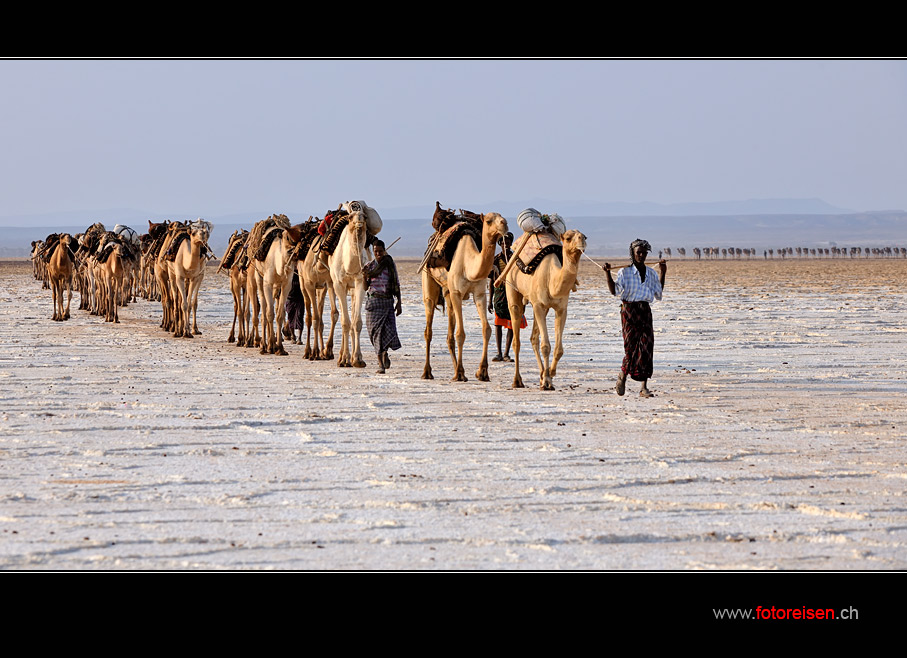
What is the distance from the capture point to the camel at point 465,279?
1427 centimetres

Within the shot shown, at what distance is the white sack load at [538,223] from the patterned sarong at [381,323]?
7.28 ft

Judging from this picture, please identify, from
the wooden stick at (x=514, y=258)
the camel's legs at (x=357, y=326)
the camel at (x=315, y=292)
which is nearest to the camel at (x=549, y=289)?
the wooden stick at (x=514, y=258)

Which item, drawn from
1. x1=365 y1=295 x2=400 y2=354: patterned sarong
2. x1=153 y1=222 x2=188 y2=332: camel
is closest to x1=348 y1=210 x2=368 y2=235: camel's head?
x1=365 y1=295 x2=400 y2=354: patterned sarong

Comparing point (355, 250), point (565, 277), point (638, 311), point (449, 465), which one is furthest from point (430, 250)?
point (449, 465)

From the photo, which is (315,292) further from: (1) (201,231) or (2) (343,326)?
(1) (201,231)

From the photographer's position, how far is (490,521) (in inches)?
280

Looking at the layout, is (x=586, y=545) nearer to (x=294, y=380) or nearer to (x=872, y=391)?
(x=872, y=391)

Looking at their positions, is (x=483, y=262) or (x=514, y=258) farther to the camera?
(x=483, y=262)

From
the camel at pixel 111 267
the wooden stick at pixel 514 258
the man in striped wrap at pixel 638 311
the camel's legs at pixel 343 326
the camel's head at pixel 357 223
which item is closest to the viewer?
the man in striped wrap at pixel 638 311

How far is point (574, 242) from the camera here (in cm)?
1297

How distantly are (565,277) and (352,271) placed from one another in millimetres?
4114

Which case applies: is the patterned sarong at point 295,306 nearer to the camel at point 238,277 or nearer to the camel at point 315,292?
the camel at point 238,277

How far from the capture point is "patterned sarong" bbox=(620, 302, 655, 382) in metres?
12.4

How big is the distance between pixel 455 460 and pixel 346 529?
232cm
